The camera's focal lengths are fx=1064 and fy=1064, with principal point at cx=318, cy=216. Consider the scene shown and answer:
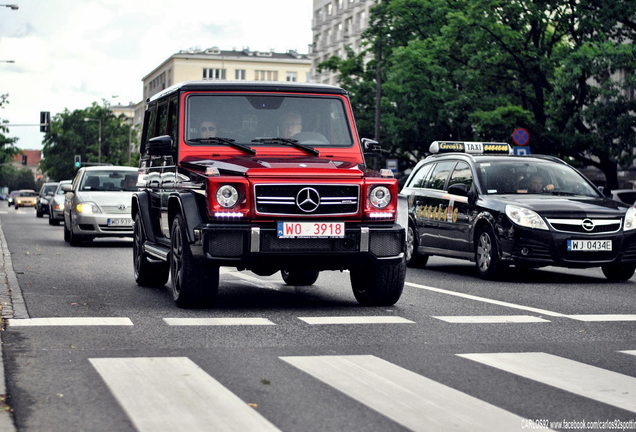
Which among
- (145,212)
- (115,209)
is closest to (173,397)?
(145,212)

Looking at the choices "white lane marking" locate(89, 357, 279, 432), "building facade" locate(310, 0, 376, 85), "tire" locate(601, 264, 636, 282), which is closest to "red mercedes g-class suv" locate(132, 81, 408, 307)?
"white lane marking" locate(89, 357, 279, 432)

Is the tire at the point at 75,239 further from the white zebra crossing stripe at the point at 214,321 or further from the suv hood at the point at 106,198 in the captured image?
the white zebra crossing stripe at the point at 214,321

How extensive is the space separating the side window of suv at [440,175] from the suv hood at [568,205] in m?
A: 1.66

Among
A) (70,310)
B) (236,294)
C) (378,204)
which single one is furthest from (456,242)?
(70,310)

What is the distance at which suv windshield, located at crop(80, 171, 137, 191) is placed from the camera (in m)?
22.3

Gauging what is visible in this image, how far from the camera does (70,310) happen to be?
31.0 feet

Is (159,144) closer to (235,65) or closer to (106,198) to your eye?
(106,198)

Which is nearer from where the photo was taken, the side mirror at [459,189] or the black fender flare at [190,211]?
the black fender flare at [190,211]

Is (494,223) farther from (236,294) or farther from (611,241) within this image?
(236,294)

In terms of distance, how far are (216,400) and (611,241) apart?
8.76 m

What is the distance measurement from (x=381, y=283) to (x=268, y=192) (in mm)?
1532

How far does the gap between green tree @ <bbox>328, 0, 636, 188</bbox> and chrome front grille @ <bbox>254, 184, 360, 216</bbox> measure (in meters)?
23.6

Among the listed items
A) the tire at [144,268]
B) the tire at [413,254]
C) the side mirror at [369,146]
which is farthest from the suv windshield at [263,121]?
the tire at [413,254]

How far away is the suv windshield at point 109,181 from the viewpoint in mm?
22284
